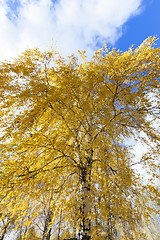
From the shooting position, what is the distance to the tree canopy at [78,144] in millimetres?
2957

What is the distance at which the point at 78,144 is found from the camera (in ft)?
12.9

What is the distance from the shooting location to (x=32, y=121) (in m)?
3.37

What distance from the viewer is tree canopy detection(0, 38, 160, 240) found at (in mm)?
2957

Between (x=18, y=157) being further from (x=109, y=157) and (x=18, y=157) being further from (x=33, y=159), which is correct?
(x=109, y=157)

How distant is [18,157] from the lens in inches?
119

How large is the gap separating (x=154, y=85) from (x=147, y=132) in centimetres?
143

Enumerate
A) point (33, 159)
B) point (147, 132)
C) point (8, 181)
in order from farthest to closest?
point (147, 132), point (33, 159), point (8, 181)

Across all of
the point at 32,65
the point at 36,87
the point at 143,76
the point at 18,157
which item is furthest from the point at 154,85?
the point at 18,157

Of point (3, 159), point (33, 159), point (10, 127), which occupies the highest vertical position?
point (10, 127)

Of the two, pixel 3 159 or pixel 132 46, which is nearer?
pixel 3 159

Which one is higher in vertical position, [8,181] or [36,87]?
[36,87]

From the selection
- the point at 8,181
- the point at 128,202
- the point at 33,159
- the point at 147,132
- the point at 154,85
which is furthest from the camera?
the point at 147,132

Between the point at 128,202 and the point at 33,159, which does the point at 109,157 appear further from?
the point at 33,159

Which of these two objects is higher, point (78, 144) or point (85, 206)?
point (78, 144)
